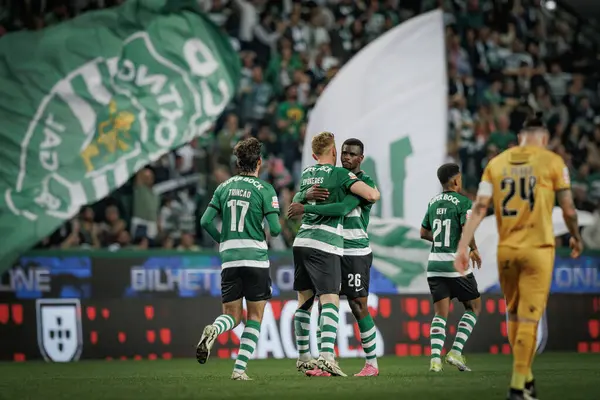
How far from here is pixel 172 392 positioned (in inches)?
396

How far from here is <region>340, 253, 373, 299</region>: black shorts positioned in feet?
40.3

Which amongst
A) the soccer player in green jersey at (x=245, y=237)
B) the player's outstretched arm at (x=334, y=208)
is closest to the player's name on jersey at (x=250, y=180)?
the soccer player in green jersey at (x=245, y=237)

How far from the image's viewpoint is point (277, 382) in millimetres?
11305

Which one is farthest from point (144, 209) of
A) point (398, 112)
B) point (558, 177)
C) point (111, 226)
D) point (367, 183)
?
point (558, 177)

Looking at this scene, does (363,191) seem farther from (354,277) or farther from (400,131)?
(400,131)

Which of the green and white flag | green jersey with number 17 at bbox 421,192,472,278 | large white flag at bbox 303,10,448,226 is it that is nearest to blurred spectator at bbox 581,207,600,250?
large white flag at bbox 303,10,448,226

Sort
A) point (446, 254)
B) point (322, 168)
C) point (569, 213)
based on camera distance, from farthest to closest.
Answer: point (446, 254), point (322, 168), point (569, 213)

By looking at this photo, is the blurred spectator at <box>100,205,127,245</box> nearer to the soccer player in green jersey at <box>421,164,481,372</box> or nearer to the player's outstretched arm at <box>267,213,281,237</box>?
the soccer player in green jersey at <box>421,164,481,372</box>

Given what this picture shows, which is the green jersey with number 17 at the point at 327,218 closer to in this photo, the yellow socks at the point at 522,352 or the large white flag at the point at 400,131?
the yellow socks at the point at 522,352

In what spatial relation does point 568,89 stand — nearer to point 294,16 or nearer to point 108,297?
point 294,16

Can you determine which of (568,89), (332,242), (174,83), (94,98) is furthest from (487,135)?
(332,242)

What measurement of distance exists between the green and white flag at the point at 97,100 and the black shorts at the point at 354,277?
7693 mm

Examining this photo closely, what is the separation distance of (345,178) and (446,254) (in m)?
2.08

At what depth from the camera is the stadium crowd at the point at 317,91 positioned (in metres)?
19.5
